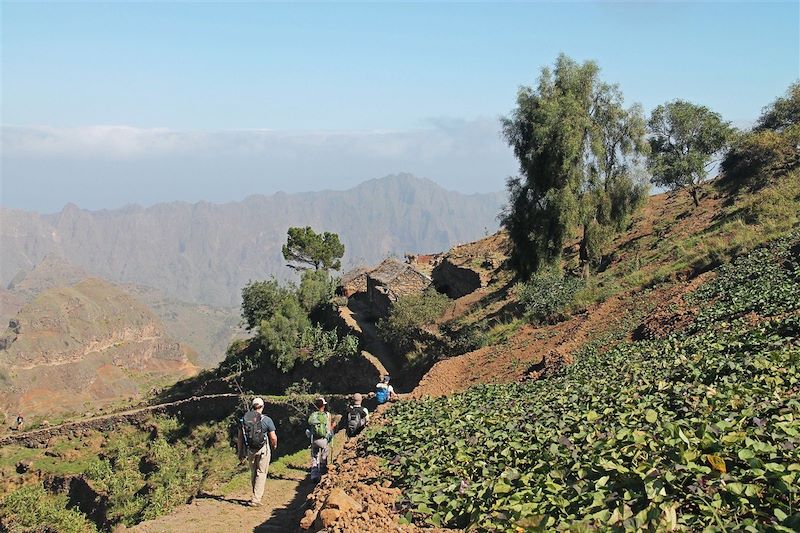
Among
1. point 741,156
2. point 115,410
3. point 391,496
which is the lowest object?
point 115,410

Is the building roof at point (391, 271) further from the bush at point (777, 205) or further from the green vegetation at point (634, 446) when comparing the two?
the green vegetation at point (634, 446)

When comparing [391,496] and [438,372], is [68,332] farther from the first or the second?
[391,496]

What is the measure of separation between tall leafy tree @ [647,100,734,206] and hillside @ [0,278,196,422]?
203 feet

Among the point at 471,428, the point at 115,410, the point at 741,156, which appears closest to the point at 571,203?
the point at 741,156

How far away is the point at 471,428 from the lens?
8398mm

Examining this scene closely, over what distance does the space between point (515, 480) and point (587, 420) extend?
1.41m

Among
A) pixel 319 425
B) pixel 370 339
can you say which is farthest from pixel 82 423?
pixel 319 425

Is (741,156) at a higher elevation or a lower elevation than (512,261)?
higher

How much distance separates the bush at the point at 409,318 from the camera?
29.8 metres

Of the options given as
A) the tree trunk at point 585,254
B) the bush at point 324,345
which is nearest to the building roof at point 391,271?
the bush at point 324,345

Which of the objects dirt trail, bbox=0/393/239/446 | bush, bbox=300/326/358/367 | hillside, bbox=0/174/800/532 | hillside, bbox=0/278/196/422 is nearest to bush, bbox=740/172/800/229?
hillside, bbox=0/174/800/532

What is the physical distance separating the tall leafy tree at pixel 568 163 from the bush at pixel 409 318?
17.8 feet

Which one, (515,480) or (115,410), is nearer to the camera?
(515,480)

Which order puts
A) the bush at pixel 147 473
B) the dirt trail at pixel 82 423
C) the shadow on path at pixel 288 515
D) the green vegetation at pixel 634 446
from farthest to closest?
the dirt trail at pixel 82 423 → the bush at pixel 147 473 → the shadow on path at pixel 288 515 → the green vegetation at pixel 634 446
